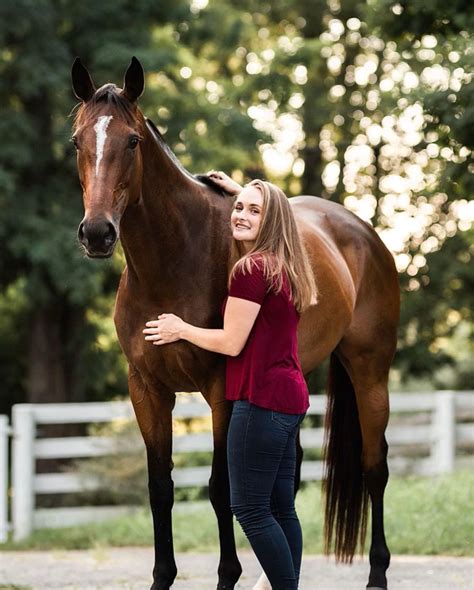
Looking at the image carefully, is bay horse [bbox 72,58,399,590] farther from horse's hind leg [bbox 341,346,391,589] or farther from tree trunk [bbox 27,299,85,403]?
tree trunk [bbox 27,299,85,403]

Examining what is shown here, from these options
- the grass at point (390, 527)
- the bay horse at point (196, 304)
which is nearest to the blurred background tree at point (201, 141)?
the bay horse at point (196, 304)

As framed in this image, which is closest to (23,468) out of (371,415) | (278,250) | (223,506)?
(371,415)

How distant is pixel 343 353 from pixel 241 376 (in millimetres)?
2158

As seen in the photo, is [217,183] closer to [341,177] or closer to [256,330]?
[256,330]

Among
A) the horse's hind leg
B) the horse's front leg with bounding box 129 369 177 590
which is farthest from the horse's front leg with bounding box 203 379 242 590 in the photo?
the horse's hind leg

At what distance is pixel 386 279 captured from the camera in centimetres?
645

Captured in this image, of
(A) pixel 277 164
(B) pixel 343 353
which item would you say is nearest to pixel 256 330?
(B) pixel 343 353

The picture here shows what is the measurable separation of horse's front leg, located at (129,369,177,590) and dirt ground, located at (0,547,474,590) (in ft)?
3.70

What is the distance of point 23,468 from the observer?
9.90 meters

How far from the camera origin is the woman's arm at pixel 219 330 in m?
4.04

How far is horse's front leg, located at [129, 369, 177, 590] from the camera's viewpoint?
4.87 meters

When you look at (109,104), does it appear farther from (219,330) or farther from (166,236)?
(219,330)

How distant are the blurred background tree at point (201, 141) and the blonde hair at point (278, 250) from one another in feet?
11.0

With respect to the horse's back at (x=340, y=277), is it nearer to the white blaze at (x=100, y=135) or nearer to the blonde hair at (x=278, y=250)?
the blonde hair at (x=278, y=250)
